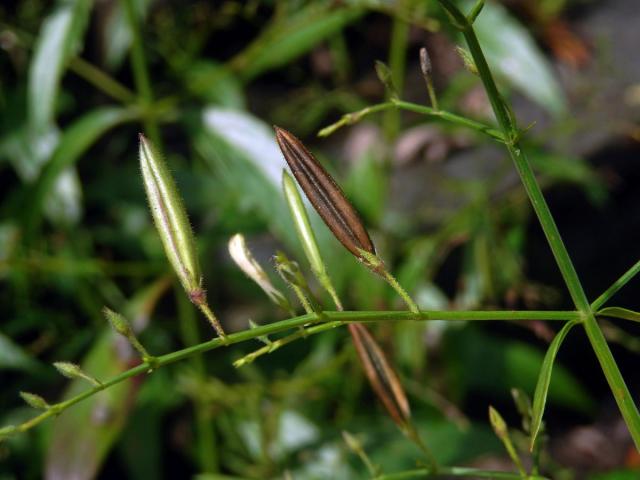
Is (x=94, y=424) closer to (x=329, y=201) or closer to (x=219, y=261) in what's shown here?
(x=219, y=261)

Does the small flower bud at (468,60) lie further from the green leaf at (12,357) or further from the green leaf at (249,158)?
the green leaf at (12,357)

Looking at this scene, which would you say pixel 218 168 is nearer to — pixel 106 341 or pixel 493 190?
pixel 106 341

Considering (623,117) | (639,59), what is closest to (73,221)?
(623,117)

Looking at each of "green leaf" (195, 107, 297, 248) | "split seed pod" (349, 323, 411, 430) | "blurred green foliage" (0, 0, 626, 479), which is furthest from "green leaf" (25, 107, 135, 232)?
"split seed pod" (349, 323, 411, 430)

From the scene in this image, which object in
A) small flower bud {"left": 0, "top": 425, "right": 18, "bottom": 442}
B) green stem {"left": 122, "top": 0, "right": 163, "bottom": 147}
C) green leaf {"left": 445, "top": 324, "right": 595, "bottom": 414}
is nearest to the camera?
small flower bud {"left": 0, "top": 425, "right": 18, "bottom": 442}

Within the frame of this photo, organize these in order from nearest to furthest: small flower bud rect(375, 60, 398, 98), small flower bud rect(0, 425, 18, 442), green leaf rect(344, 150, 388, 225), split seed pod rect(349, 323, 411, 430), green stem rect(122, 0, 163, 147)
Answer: small flower bud rect(0, 425, 18, 442)
small flower bud rect(375, 60, 398, 98)
split seed pod rect(349, 323, 411, 430)
green stem rect(122, 0, 163, 147)
green leaf rect(344, 150, 388, 225)

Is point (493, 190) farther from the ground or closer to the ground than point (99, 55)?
closer to the ground

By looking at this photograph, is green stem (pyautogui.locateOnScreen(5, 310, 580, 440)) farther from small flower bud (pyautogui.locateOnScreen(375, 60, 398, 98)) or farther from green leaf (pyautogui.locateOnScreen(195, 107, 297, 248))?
green leaf (pyautogui.locateOnScreen(195, 107, 297, 248))
